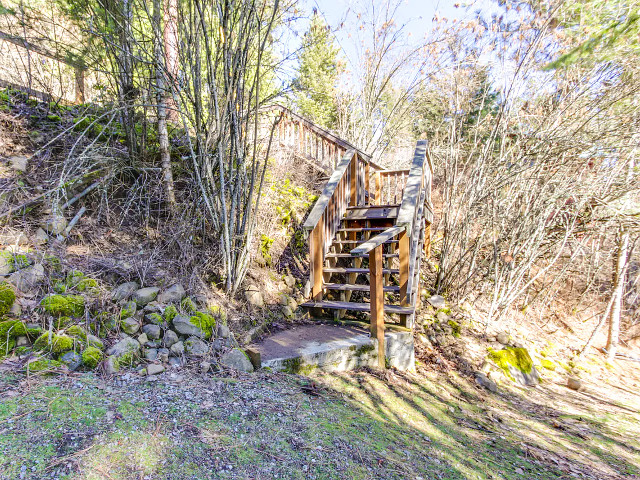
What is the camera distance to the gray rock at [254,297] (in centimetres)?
Result: 394

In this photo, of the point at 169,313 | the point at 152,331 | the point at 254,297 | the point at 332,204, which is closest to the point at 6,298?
the point at 152,331

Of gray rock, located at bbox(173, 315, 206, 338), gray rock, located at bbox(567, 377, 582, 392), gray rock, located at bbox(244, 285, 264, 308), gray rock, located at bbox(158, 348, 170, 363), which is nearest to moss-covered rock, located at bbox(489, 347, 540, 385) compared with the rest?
gray rock, located at bbox(567, 377, 582, 392)

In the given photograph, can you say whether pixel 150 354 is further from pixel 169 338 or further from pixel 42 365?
pixel 42 365

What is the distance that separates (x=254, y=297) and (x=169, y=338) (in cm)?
135

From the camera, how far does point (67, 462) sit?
1.46m

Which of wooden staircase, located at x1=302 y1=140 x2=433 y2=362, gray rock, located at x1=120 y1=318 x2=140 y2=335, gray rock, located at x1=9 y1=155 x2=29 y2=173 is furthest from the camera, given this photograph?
gray rock, located at x1=9 y1=155 x2=29 y2=173

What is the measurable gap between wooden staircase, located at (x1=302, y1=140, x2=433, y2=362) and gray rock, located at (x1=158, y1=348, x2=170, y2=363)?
1.77m

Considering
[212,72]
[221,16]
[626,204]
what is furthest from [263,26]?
[626,204]

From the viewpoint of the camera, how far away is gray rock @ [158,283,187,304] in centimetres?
309

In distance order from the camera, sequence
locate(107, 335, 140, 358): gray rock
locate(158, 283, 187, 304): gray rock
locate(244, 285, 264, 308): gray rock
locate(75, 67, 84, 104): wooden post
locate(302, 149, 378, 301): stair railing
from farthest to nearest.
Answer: locate(75, 67, 84, 104): wooden post → locate(302, 149, 378, 301): stair railing → locate(244, 285, 264, 308): gray rock → locate(158, 283, 187, 304): gray rock → locate(107, 335, 140, 358): gray rock

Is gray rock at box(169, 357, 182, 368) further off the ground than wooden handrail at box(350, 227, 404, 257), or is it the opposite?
wooden handrail at box(350, 227, 404, 257)

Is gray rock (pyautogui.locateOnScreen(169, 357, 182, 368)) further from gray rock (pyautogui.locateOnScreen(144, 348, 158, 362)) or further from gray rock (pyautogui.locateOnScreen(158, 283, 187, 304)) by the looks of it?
gray rock (pyautogui.locateOnScreen(158, 283, 187, 304))

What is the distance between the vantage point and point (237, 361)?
284cm

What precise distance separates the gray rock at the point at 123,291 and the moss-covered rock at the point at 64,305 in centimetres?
24
